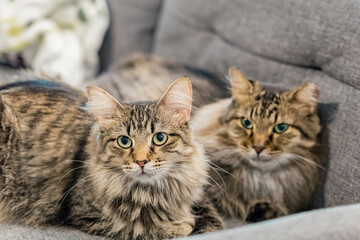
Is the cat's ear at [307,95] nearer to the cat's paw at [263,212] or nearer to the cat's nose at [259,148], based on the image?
the cat's nose at [259,148]

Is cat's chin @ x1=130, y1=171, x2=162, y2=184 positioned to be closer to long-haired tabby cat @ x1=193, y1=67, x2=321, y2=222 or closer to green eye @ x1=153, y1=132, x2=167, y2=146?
green eye @ x1=153, y1=132, x2=167, y2=146

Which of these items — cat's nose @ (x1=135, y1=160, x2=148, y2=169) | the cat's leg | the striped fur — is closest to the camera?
cat's nose @ (x1=135, y1=160, x2=148, y2=169)

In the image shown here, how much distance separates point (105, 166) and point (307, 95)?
73cm

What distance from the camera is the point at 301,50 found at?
1.66 m

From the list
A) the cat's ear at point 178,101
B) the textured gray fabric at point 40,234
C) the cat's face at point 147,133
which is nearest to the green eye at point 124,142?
the cat's face at point 147,133

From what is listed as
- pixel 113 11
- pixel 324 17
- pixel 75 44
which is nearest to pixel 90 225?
pixel 324 17

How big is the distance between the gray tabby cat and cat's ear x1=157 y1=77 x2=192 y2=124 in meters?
0.28

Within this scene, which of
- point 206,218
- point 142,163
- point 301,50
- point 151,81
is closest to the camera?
point 142,163

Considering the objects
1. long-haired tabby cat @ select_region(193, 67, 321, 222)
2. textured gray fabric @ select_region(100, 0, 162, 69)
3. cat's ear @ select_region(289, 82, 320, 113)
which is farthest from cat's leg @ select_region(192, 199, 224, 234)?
textured gray fabric @ select_region(100, 0, 162, 69)

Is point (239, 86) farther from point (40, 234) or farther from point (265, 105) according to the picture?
point (40, 234)

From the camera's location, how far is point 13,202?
52.5 inches

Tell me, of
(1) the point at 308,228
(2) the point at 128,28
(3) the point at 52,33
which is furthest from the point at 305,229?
(2) the point at 128,28

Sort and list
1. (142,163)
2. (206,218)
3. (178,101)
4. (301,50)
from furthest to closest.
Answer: (301,50), (206,218), (178,101), (142,163)

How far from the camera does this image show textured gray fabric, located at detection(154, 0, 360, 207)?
141 centimetres
